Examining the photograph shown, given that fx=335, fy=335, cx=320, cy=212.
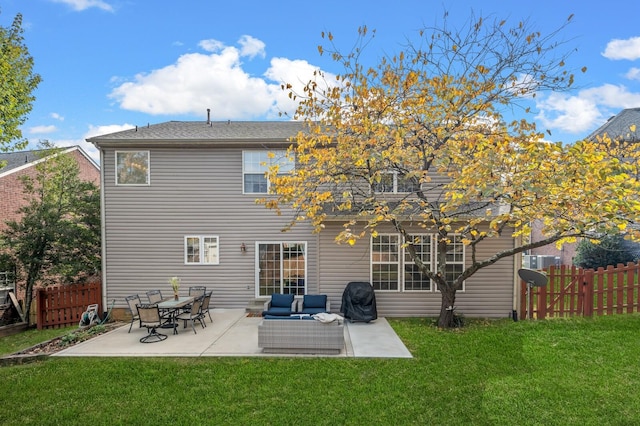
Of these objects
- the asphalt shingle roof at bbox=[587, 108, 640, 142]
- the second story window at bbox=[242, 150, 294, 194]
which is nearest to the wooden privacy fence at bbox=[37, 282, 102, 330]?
the second story window at bbox=[242, 150, 294, 194]

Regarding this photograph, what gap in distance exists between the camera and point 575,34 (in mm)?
6898

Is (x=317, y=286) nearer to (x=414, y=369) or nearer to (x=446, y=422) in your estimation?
(x=414, y=369)

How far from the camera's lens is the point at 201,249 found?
36.1 ft

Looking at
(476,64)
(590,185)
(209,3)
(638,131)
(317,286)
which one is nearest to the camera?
(590,185)

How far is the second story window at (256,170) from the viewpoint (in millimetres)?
10914

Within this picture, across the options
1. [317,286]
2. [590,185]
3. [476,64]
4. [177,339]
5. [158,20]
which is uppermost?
[158,20]

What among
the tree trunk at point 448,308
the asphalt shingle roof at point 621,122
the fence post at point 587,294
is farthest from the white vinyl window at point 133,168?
the asphalt shingle roof at point 621,122

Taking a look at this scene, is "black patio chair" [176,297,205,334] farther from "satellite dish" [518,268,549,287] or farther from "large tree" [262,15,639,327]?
"satellite dish" [518,268,549,287]

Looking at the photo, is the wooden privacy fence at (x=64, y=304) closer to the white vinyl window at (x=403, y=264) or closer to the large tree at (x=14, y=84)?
the large tree at (x=14, y=84)

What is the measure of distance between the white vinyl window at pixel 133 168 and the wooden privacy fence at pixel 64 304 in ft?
12.0

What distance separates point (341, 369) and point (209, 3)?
10363mm

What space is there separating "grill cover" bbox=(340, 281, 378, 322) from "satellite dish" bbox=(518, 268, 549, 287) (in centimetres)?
420

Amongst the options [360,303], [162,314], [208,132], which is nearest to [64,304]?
[162,314]

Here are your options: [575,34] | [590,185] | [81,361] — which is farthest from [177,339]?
[575,34]
